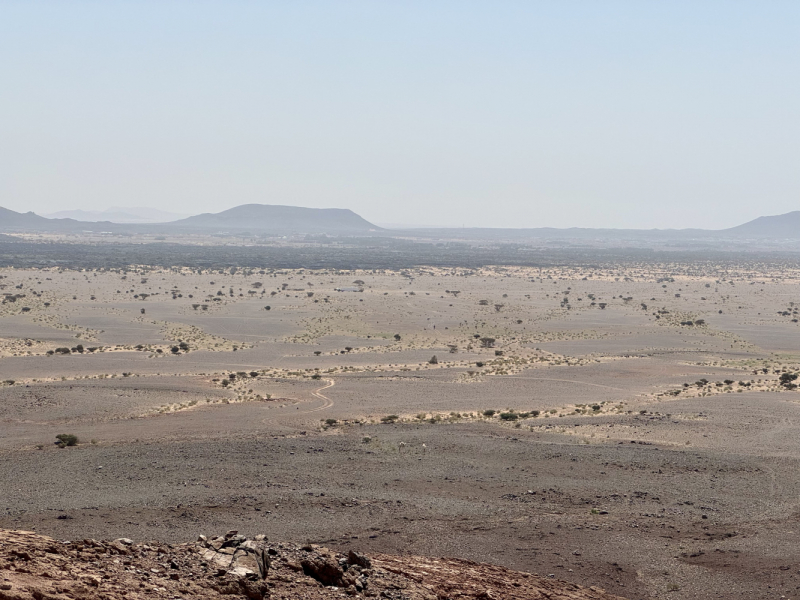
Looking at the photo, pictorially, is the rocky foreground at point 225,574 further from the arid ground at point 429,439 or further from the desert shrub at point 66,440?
the desert shrub at point 66,440

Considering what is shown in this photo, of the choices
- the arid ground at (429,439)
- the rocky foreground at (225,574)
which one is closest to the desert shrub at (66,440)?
the arid ground at (429,439)

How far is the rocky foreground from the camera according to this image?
9.38 meters

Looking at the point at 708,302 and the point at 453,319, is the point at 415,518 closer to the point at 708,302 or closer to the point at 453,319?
the point at 453,319

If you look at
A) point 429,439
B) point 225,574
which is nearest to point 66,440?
point 429,439

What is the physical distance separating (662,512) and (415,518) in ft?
19.0

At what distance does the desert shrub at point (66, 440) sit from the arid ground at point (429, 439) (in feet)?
1.01

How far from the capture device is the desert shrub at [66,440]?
23812 mm

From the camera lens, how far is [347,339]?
56125 millimetres

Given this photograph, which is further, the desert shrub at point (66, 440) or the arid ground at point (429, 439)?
the desert shrub at point (66, 440)

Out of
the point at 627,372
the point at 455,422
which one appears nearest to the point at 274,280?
the point at 627,372

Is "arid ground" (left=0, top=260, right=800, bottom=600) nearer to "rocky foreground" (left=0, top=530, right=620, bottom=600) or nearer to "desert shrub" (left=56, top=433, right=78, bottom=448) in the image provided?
"desert shrub" (left=56, top=433, right=78, bottom=448)

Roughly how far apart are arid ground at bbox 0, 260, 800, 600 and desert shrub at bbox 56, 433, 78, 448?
12.1 inches

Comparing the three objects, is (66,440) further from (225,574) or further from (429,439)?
(225,574)

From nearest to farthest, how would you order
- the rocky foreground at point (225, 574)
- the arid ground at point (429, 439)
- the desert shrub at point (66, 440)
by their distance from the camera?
the rocky foreground at point (225, 574) < the arid ground at point (429, 439) < the desert shrub at point (66, 440)
